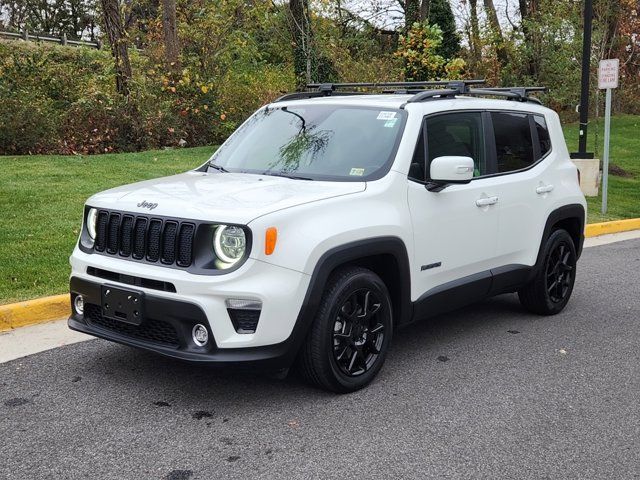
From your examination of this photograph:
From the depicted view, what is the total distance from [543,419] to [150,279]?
2.31 metres

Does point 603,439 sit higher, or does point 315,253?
point 315,253

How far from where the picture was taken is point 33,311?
573cm

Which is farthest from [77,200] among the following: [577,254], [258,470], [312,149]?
[258,470]

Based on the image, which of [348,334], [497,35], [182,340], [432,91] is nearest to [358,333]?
[348,334]

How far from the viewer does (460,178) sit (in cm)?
473

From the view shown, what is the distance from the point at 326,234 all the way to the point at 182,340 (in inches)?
38.2

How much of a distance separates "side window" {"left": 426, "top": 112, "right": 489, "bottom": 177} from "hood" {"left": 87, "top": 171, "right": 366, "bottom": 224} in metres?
0.80

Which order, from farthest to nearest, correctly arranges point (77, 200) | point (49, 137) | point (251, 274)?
point (49, 137), point (77, 200), point (251, 274)

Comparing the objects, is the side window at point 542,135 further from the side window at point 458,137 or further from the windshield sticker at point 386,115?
the windshield sticker at point 386,115

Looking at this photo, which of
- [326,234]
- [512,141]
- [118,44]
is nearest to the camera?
[326,234]

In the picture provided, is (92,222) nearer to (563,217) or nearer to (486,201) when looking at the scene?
(486,201)

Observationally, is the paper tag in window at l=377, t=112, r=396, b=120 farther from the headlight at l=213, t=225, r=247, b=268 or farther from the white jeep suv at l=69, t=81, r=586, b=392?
the headlight at l=213, t=225, r=247, b=268

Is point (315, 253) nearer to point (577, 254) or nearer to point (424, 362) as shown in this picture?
point (424, 362)

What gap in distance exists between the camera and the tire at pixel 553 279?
613cm
